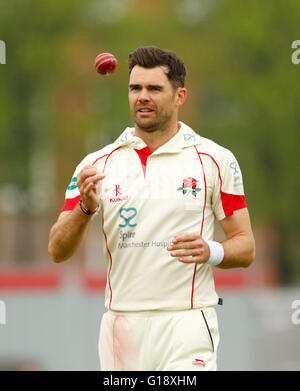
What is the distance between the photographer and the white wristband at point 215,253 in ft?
19.2

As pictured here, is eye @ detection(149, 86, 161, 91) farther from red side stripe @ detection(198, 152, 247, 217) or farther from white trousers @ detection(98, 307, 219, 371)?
white trousers @ detection(98, 307, 219, 371)

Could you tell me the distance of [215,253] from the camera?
589cm

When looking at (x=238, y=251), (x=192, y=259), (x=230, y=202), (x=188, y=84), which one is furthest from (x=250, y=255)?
(x=188, y=84)

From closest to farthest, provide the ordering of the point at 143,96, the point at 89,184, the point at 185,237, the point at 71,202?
the point at 185,237
the point at 89,184
the point at 143,96
the point at 71,202

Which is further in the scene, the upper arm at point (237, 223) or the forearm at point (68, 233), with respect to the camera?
the upper arm at point (237, 223)

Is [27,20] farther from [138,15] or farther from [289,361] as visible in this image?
[289,361]

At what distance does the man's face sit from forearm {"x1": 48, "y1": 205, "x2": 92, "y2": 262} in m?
0.76

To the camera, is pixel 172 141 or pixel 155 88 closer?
pixel 155 88

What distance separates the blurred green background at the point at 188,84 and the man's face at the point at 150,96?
2069cm

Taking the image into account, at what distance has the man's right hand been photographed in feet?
19.1

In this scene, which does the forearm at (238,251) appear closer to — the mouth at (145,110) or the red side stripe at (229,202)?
the red side stripe at (229,202)

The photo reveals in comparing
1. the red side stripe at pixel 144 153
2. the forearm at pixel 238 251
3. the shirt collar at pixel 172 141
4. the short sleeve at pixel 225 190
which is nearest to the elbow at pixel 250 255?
the forearm at pixel 238 251

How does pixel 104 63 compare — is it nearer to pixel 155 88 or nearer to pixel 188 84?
pixel 155 88

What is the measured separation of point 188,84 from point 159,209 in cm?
2464
